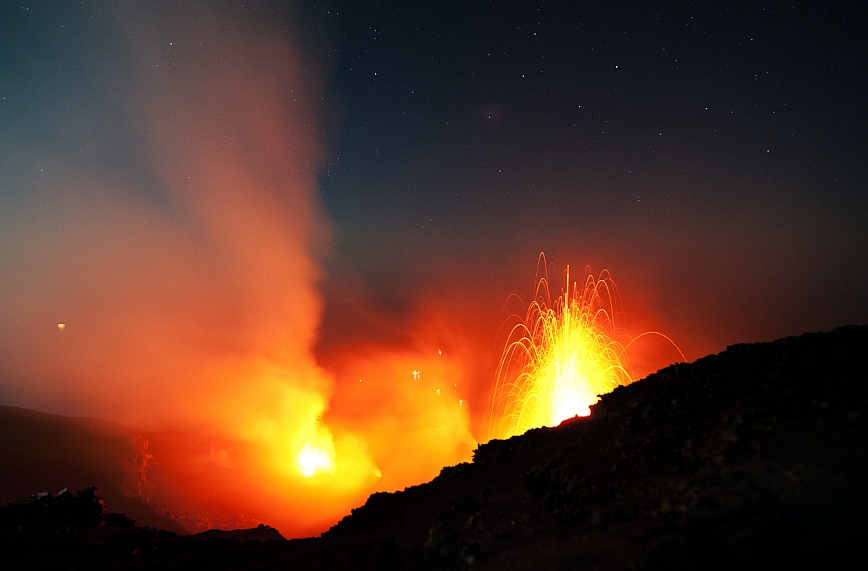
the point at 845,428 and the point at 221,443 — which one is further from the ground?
the point at 221,443

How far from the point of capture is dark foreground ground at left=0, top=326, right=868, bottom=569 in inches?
306

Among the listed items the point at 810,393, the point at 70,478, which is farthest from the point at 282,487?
the point at 810,393

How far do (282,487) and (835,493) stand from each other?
74978 millimetres

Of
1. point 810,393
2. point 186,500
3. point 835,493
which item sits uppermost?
point 186,500

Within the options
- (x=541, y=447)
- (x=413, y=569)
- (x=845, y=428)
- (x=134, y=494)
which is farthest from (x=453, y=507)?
(x=134, y=494)

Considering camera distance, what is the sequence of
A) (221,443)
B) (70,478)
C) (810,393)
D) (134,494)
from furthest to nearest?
(221,443) → (134,494) → (70,478) → (810,393)

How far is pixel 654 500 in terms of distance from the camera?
30.7 feet

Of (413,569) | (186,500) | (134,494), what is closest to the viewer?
(413,569)

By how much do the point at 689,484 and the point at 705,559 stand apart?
2.16 meters

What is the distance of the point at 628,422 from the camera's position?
44.9 feet

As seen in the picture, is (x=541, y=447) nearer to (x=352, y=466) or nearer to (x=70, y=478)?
(x=70, y=478)

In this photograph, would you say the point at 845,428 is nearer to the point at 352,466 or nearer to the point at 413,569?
the point at 413,569

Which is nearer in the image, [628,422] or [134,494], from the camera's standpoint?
[628,422]

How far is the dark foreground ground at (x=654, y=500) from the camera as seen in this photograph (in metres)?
7.77
